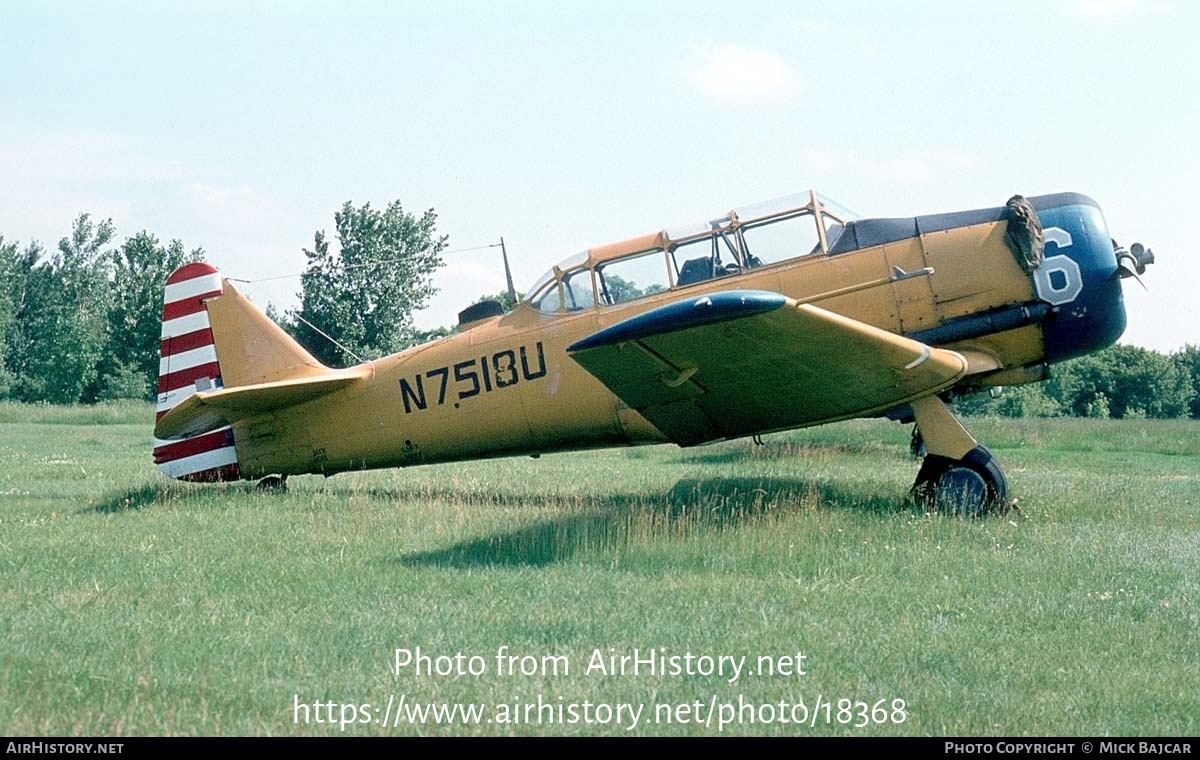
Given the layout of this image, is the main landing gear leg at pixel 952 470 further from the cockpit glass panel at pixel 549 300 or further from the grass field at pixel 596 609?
the cockpit glass panel at pixel 549 300

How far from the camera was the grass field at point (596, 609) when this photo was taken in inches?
144

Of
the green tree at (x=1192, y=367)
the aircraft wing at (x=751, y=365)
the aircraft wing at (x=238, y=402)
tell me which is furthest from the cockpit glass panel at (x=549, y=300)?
the green tree at (x=1192, y=367)

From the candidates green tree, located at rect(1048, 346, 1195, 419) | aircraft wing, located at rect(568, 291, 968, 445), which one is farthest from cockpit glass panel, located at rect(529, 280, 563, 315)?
green tree, located at rect(1048, 346, 1195, 419)

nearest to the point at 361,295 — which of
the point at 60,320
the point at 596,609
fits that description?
the point at 60,320

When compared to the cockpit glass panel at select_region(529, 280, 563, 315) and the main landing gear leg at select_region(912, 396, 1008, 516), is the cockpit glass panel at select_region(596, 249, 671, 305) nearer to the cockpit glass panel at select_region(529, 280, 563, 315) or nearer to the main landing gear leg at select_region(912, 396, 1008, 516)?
the cockpit glass panel at select_region(529, 280, 563, 315)

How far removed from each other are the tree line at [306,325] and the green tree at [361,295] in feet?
0.15

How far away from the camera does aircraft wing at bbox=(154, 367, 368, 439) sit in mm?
8883

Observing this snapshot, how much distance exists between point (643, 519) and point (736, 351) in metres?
1.42

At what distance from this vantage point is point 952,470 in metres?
7.93

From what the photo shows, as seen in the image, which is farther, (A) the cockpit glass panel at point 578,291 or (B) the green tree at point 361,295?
(B) the green tree at point 361,295

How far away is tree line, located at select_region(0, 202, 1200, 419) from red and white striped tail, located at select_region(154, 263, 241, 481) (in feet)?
62.4

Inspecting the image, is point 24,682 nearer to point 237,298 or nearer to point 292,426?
point 292,426

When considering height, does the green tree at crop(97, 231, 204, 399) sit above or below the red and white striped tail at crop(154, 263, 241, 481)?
above
